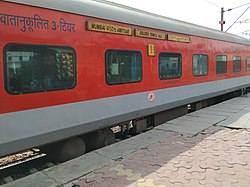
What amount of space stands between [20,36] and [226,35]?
8916 millimetres

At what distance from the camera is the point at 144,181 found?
3646 mm

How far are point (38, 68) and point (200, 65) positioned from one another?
5.93 m

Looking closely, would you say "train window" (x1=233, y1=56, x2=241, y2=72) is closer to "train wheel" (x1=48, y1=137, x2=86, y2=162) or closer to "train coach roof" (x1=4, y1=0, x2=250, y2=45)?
"train coach roof" (x1=4, y1=0, x2=250, y2=45)

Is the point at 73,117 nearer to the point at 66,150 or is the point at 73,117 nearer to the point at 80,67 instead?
the point at 66,150

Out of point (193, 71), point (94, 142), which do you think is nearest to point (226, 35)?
point (193, 71)

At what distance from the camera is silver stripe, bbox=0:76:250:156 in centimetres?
368

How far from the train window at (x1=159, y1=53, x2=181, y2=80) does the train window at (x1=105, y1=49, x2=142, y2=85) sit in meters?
0.94

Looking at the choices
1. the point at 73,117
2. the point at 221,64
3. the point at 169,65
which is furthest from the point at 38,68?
the point at 221,64

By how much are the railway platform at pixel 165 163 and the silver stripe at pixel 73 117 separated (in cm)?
48

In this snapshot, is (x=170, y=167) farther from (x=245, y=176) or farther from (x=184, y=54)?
(x=184, y=54)

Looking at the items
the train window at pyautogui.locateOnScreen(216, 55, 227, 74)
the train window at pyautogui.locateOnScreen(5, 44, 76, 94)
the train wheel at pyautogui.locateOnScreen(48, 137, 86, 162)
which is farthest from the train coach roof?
the train wheel at pyautogui.locateOnScreen(48, 137, 86, 162)

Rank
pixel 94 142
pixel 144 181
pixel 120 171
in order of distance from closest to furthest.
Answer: pixel 144 181 < pixel 120 171 < pixel 94 142

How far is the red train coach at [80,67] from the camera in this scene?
12.1ft

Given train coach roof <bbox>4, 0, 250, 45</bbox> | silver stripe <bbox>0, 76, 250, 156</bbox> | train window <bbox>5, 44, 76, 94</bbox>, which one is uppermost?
train coach roof <bbox>4, 0, 250, 45</bbox>
